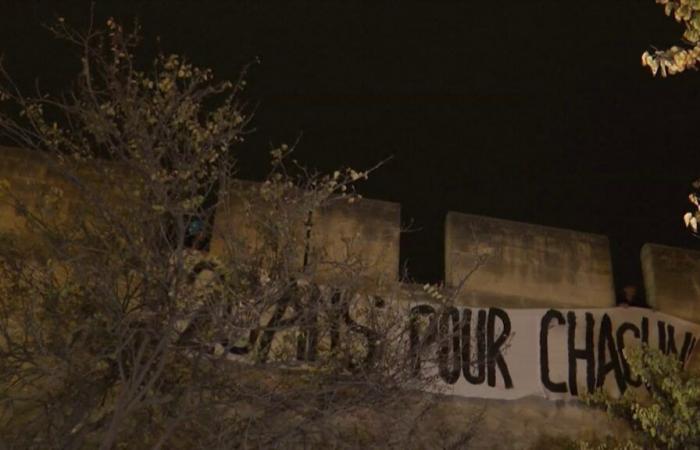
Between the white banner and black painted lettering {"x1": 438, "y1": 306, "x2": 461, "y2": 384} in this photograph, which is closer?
black painted lettering {"x1": 438, "y1": 306, "x2": 461, "y2": 384}

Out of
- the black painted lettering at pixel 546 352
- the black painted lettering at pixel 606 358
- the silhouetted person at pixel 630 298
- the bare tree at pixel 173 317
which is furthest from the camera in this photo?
the silhouetted person at pixel 630 298

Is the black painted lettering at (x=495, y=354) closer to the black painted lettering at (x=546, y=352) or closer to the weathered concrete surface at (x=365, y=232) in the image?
the black painted lettering at (x=546, y=352)

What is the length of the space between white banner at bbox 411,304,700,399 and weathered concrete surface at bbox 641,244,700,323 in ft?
0.67

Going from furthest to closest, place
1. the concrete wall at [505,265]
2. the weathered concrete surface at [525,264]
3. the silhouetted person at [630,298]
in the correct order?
the silhouetted person at [630,298]
the weathered concrete surface at [525,264]
the concrete wall at [505,265]

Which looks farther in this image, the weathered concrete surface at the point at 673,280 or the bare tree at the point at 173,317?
the weathered concrete surface at the point at 673,280

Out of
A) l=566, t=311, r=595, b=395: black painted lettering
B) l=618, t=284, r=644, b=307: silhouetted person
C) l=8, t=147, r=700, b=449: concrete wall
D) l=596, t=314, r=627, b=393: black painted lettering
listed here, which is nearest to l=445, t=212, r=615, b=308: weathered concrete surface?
l=8, t=147, r=700, b=449: concrete wall

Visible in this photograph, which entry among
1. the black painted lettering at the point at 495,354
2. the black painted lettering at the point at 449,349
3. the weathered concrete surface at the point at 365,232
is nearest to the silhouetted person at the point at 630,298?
the black painted lettering at the point at 495,354

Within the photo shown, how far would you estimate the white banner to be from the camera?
32.4 feet

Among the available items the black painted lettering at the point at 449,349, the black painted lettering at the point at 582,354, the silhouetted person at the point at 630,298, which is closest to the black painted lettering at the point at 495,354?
the black painted lettering at the point at 449,349

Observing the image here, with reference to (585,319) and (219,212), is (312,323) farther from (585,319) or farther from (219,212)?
(585,319)

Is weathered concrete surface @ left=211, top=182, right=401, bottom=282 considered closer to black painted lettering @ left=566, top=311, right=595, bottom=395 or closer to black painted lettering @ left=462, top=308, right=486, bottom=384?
black painted lettering @ left=462, top=308, right=486, bottom=384

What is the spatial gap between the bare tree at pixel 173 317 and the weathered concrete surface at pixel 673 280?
3623 mm

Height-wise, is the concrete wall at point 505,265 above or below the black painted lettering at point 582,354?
above

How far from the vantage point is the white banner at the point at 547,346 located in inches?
389
